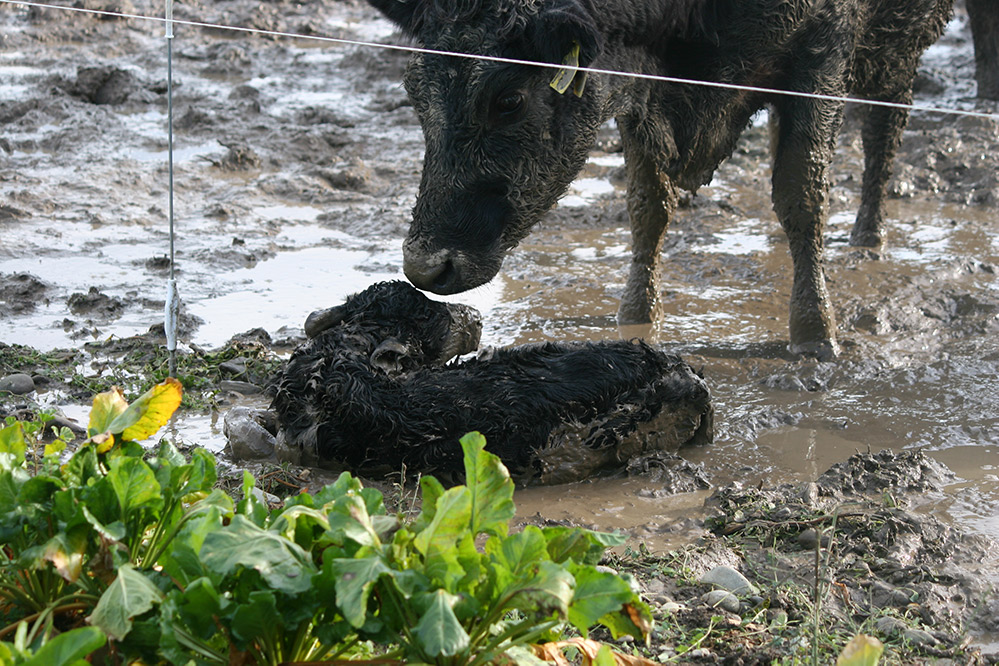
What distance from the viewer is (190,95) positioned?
10242 mm

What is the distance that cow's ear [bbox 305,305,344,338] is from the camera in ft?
14.3

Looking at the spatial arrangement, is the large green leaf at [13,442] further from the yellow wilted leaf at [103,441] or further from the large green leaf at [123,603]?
the large green leaf at [123,603]

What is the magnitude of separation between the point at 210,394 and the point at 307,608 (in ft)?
9.68

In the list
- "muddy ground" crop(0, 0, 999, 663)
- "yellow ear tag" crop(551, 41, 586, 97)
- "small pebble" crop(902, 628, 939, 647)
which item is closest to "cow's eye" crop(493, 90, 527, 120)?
"yellow ear tag" crop(551, 41, 586, 97)

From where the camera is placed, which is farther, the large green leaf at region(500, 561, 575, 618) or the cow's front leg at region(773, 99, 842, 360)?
the cow's front leg at region(773, 99, 842, 360)

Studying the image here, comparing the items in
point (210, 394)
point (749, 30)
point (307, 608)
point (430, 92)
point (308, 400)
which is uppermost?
point (749, 30)

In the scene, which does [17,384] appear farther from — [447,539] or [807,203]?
[807,203]

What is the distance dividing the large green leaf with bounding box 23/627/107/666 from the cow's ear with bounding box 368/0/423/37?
335cm

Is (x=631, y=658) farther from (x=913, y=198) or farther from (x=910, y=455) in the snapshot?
(x=913, y=198)

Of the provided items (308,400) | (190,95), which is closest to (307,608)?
(308,400)

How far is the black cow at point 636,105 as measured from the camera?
4.27 m

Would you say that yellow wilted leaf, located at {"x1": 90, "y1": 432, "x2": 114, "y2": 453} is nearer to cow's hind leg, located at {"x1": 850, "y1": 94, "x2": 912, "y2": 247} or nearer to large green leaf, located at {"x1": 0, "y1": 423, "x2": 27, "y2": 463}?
large green leaf, located at {"x1": 0, "y1": 423, "x2": 27, "y2": 463}

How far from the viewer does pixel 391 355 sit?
163 inches

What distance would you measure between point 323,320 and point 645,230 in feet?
7.95
